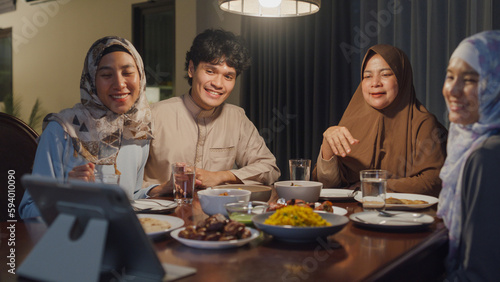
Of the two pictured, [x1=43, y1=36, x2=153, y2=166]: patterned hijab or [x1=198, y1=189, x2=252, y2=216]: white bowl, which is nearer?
[x1=198, y1=189, x2=252, y2=216]: white bowl

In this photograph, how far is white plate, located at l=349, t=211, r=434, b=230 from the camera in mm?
1245

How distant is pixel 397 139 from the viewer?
2270mm

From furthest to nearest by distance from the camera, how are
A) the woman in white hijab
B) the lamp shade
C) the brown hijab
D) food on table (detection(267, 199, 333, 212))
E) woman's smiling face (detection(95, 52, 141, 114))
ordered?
1. the lamp shade
2. the brown hijab
3. woman's smiling face (detection(95, 52, 141, 114))
4. the woman in white hijab
5. food on table (detection(267, 199, 333, 212))

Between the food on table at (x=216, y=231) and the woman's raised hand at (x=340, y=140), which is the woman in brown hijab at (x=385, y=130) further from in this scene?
the food on table at (x=216, y=231)

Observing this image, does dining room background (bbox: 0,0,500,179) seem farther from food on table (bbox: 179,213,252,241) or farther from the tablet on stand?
the tablet on stand

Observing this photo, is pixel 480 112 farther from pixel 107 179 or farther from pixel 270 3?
pixel 270 3

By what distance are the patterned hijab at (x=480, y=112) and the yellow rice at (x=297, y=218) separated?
0.35 m

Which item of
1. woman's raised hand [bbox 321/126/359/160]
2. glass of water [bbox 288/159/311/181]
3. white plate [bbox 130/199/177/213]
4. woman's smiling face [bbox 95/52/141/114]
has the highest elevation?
woman's smiling face [bbox 95/52/141/114]

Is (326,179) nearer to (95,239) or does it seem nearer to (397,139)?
(397,139)

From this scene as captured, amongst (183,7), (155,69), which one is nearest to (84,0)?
(155,69)

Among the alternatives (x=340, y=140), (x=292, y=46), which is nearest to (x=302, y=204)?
(x=340, y=140)

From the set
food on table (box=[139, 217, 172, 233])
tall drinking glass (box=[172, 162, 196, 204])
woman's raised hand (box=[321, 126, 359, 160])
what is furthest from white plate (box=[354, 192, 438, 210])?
food on table (box=[139, 217, 172, 233])

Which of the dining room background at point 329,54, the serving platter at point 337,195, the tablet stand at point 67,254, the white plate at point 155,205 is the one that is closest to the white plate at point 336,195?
the serving platter at point 337,195

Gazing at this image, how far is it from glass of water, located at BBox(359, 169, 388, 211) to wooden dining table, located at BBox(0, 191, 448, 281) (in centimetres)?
19
